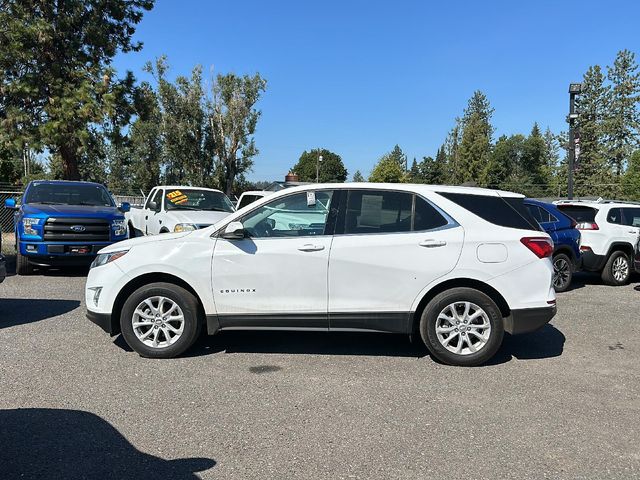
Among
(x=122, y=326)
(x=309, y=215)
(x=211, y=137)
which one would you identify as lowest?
(x=122, y=326)

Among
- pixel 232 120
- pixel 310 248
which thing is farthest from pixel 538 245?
pixel 232 120

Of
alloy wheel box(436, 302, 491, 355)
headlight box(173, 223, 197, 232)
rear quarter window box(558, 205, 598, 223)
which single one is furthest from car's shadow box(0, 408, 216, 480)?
rear quarter window box(558, 205, 598, 223)

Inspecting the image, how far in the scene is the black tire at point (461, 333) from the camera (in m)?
5.05

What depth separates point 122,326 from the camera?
17.0 feet

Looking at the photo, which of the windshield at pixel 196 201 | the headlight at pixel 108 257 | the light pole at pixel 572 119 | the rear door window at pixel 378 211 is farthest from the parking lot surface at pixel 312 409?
the light pole at pixel 572 119

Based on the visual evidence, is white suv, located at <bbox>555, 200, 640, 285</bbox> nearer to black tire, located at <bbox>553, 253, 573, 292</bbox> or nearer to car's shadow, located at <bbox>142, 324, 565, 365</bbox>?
black tire, located at <bbox>553, 253, 573, 292</bbox>

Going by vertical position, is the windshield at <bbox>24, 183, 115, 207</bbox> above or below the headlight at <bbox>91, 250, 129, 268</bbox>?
above

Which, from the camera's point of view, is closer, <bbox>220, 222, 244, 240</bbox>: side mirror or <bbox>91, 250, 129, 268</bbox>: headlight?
<bbox>220, 222, 244, 240</bbox>: side mirror

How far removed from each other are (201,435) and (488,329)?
9.62 ft

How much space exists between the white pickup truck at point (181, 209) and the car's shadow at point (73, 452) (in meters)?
6.01

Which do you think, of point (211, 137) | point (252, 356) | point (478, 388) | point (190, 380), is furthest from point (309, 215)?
point (211, 137)

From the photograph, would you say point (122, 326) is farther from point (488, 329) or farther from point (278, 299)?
point (488, 329)

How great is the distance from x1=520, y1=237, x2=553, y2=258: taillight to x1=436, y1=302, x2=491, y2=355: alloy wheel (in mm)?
784

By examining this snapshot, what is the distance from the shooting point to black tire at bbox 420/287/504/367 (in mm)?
5047
